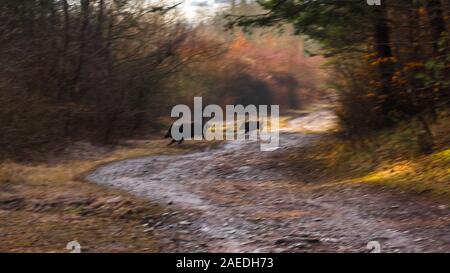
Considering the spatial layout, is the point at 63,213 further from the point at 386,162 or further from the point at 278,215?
the point at 386,162

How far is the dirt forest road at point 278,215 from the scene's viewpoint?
8.17 metres

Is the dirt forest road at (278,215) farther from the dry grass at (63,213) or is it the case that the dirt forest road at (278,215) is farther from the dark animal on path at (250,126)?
the dark animal on path at (250,126)

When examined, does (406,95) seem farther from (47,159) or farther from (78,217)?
(47,159)

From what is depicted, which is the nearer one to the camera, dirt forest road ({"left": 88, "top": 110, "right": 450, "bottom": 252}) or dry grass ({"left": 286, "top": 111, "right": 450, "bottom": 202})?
dirt forest road ({"left": 88, "top": 110, "right": 450, "bottom": 252})

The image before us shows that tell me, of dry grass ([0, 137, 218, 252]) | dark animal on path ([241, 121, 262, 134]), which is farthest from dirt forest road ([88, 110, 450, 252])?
dark animal on path ([241, 121, 262, 134])

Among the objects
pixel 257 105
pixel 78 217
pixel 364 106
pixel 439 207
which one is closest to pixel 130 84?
pixel 364 106

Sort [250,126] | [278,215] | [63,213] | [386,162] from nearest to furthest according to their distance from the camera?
[278,215], [63,213], [386,162], [250,126]

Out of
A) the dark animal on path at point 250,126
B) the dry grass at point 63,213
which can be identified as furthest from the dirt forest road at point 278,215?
the dark animal on path at point 250,126

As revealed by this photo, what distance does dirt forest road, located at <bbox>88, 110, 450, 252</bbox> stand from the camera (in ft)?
26.8

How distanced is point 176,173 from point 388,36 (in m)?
6.68

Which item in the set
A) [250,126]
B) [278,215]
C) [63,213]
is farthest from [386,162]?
[250,126]

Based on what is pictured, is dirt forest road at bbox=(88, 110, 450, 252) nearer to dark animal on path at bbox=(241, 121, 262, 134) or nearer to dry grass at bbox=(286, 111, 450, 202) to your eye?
dry grass at bbox=(286, 111, 450, 202)

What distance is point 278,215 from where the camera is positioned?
33.5ft
